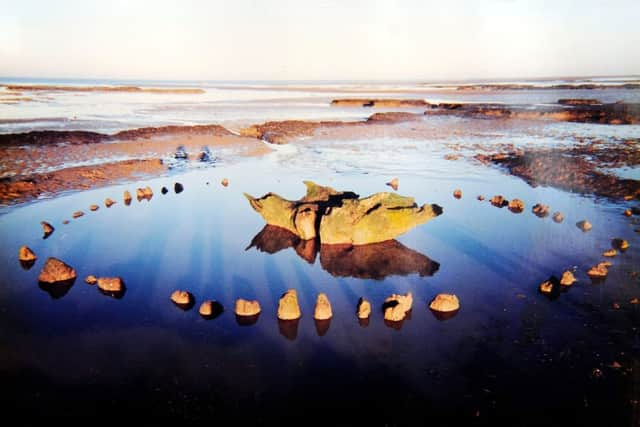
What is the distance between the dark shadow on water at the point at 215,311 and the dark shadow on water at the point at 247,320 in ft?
1.81

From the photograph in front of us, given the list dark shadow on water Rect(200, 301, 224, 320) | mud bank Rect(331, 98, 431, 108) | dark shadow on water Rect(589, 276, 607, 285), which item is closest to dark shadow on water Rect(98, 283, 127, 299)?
dark shadow on water Rect(200, 301, 224, 320)

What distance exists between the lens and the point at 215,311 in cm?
1125

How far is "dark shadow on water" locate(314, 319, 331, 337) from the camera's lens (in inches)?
407

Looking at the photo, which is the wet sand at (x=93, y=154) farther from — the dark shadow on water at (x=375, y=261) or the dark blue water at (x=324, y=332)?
the dark shadow on water at (x=375, y=261)

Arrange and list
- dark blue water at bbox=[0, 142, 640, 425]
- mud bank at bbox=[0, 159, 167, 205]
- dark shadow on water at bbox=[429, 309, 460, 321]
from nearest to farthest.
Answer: dark blue water at bbox=[0, 142, 640, 425], dark shadow on water at bbox=[429, 309, 460, 321], mud bank at bbox=[0, 159, 167, 205]

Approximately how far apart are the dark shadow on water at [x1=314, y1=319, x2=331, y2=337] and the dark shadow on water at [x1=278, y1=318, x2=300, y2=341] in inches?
20.2

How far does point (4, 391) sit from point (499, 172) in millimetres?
26305

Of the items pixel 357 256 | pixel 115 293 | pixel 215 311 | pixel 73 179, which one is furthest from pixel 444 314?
pixel 73 179

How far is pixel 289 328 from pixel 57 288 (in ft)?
24.2

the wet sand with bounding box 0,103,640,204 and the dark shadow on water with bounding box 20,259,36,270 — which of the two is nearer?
the dark shadow on water with bounding box 20,259,36,270

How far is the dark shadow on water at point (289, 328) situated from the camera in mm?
10218

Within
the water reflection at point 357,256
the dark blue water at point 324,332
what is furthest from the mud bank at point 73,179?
the water reflection at point 357,256

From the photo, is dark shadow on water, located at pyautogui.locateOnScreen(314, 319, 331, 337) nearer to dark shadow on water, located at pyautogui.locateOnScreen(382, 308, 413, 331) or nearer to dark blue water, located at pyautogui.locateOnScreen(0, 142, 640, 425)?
dark blue water, located at pyautogui.locateOnScreen(0, 142, 640, 425)

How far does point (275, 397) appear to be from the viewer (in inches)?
327
